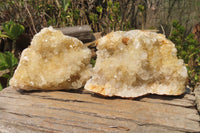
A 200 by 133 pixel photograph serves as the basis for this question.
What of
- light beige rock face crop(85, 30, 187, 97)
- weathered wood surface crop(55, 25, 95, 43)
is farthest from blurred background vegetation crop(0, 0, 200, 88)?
light beige rock face crop(85, 30, 187, 97)

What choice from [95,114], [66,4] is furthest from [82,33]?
[95,114]

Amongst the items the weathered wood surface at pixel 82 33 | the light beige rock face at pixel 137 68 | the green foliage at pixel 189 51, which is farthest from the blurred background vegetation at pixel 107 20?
the light beige rock face at pixel 137 68

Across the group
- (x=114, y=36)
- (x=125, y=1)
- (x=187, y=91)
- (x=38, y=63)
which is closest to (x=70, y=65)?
(x=38, y=63)

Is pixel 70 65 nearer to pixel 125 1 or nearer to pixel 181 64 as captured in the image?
pixel 181 64

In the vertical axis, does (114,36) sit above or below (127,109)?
above

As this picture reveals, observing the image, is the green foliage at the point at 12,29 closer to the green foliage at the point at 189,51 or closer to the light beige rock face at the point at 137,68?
the light beige rock face at the point at 137,68

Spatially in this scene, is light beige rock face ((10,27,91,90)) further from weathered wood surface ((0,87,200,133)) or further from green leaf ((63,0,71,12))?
green leaf ((63,0,71,12))

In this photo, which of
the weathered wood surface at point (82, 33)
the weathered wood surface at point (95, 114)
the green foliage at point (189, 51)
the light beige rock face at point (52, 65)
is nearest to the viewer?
the weathered wood surface at point (95, 114)

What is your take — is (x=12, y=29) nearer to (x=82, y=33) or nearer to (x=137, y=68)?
(x=82, y=33)
